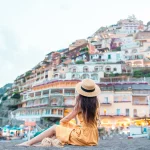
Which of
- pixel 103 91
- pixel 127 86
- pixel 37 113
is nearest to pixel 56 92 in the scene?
pixel 37 113

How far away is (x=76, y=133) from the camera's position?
20.6 feet

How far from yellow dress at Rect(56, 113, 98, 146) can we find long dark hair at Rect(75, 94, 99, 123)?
119 millimetres

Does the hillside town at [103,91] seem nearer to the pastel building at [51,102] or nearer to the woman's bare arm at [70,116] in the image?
the pastel building at [51,102]

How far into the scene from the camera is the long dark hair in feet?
20.4

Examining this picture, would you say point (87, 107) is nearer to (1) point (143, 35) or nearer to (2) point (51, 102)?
(2) point (51, 102)

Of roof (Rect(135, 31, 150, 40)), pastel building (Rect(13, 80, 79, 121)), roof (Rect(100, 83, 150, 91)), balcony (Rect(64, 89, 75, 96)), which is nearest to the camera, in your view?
pastel building (Rect(13, 80, 79, 121))

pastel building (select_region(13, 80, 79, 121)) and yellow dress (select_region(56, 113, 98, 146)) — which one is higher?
pastel building (select_region(13, 80, 79, 121))

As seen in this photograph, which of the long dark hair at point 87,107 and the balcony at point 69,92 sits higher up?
the balcony at point 69,92

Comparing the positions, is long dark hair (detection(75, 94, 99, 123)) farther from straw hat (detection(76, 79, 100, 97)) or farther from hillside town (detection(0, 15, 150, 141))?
hillside town (detection(0, 15, 150, 141))

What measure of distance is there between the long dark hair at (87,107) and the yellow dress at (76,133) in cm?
12

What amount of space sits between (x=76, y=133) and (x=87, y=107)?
0.54 m

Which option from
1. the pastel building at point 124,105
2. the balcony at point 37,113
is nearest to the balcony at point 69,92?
the balcony at point 37,113

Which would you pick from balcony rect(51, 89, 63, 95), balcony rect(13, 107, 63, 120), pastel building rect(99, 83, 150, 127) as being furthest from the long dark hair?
balcony rect(51, 89, 63, 95)

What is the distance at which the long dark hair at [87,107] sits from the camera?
6.23m
